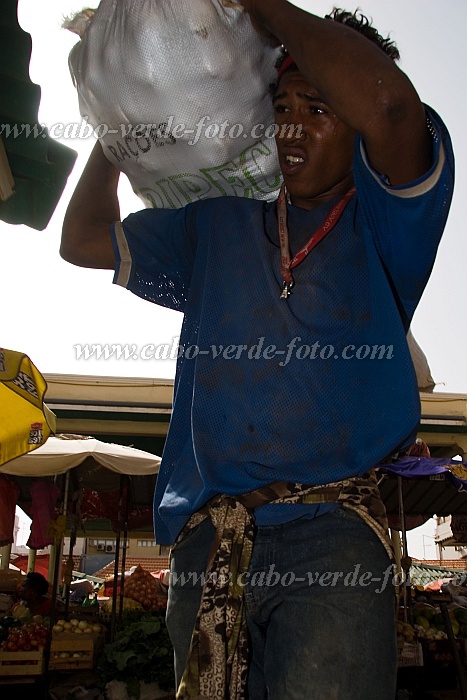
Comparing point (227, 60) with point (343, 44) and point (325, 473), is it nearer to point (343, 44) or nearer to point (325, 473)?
point (343, 44)

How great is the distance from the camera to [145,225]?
2.07m

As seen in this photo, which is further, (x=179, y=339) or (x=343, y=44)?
(x=179, y=339)

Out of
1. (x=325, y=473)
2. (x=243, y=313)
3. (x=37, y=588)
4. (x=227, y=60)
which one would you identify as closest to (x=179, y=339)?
(x=243, y=313)

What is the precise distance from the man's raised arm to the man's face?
2.05 feet

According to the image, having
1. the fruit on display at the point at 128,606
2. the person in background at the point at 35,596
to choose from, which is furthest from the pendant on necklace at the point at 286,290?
the person in background at the point at 35,596

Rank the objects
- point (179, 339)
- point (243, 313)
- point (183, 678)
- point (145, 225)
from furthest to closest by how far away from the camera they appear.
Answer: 1. point (145, 225)
2. point (179, 339)
3. point (243, 313)
4. point (183, 678)

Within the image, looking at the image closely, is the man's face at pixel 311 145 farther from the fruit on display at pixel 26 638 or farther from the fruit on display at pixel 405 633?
the fruit on display at pixel 405 633

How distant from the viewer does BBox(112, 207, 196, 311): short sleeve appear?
2.05 m

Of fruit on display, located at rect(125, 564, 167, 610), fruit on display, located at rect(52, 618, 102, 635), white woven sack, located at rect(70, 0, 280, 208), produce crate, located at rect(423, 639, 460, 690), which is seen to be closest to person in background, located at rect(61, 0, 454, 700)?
white woven sack, located at rect(70, 0, 280, 208)

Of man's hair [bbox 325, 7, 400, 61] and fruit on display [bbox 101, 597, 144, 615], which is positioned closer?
man's hair [bbox 325, 7, 400, 61]

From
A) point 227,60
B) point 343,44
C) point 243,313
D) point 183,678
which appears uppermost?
point 227,60

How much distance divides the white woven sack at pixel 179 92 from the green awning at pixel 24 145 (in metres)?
1.20

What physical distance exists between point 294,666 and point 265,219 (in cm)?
118

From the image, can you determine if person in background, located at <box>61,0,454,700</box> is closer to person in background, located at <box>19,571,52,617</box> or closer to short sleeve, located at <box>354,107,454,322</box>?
short sleeve, located at <box>354,107,454,322</box>
